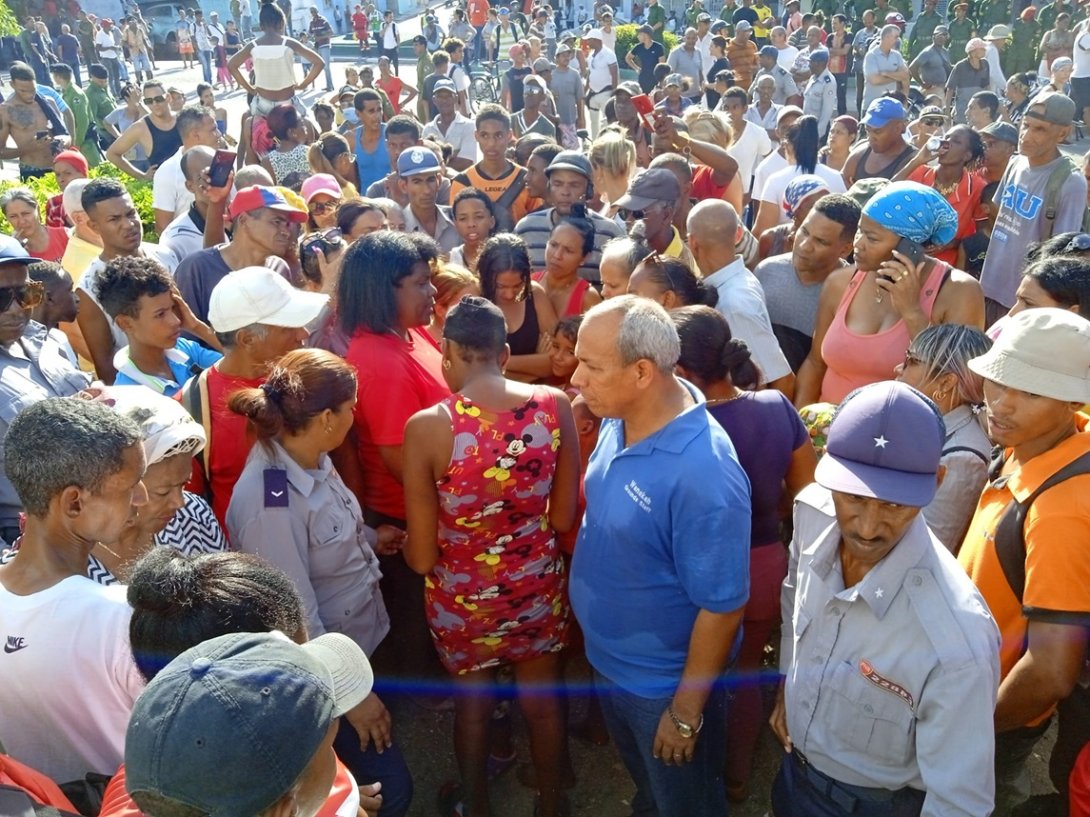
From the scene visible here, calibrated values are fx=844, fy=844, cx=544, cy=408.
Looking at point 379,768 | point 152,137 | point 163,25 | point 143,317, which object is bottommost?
point 379,768

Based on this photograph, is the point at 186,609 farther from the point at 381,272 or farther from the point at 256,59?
the point at 256,59

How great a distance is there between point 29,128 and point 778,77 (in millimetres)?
9699

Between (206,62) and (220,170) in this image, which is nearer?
(220,170)

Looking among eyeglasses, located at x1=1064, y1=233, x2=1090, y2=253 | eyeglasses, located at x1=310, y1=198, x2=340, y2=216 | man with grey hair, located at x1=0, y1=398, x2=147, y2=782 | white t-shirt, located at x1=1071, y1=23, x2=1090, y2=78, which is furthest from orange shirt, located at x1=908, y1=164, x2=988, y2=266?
white t-shirt, located at x1=1071, y1=23, x2=1090, y2=78

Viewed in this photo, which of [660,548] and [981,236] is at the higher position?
[660,548]

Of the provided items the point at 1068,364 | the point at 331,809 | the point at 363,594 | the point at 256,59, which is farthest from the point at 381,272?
the point at 256,59

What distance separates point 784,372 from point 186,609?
285 cm

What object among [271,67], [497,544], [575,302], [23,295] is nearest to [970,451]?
[497,544]

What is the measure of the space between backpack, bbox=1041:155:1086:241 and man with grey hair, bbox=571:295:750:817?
12.6ft

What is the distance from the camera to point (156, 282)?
357 centimetres

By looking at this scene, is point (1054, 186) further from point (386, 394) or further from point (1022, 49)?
point (1022, 49)

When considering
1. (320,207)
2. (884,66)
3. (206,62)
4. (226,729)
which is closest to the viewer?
(226,729)

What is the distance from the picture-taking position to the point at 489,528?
2.88 metres

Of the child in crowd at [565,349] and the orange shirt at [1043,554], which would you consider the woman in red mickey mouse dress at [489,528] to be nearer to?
the child in crowd at [565,349]
